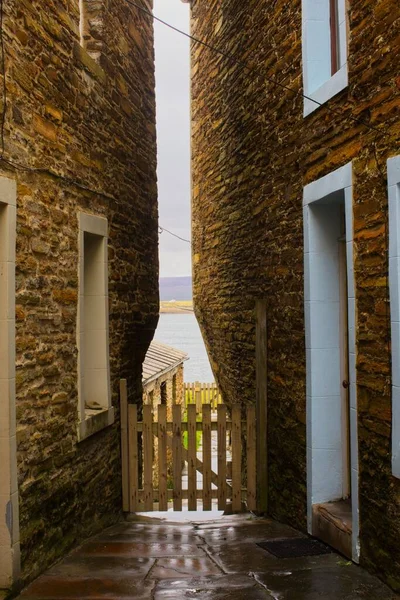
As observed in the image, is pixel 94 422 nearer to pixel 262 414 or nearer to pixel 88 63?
pixel 262 414

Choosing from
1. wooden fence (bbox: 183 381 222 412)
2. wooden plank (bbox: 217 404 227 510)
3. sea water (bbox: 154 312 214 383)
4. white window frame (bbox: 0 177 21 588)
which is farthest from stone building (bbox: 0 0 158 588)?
sea water (bbox: 154 312 214 383)

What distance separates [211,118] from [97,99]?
3.45 meters

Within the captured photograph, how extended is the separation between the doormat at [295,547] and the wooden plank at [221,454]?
1302mm

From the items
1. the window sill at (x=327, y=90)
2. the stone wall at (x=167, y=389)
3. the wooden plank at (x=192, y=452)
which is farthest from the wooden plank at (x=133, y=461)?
the window sill at (x=327, y=90)

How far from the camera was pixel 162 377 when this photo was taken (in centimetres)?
1323

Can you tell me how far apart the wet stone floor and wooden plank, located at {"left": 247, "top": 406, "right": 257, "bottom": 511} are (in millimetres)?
761

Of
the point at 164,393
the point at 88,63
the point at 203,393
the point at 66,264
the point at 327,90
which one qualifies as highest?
the point at 88,63

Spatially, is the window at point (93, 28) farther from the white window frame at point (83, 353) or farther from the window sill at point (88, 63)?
the white window frame at point (83, 353)

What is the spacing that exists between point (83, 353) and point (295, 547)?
2.37 metres

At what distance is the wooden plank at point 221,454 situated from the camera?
6.50 m

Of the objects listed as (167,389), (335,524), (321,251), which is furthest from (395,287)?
(167,389)

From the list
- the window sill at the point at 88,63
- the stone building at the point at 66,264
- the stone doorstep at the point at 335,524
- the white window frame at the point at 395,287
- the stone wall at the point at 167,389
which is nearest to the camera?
the white window frame at the point at 395,287

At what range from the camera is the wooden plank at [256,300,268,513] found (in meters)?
6.50

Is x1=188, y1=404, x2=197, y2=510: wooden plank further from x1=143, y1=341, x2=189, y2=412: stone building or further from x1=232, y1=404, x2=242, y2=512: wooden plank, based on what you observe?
x1=143, y1=341, x2=189, y2=412: stone building
